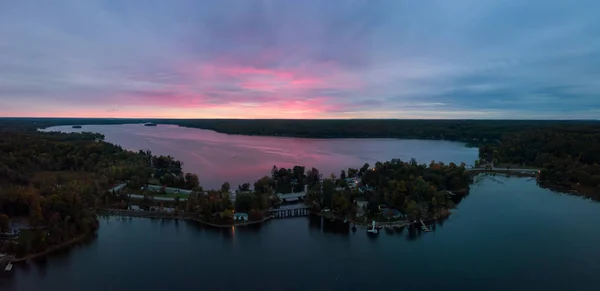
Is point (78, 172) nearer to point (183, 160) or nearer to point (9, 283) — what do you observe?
point (183, 160)

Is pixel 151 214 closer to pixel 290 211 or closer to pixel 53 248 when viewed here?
pixel 53 248

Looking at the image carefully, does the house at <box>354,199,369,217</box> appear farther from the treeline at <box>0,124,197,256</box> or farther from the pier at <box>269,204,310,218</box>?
the treeline at <box>0,124,197,256</box>

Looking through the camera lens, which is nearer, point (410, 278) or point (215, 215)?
point (410, 278)

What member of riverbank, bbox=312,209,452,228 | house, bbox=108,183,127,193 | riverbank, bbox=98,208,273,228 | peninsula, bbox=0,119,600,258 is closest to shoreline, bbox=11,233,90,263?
peninsula, bbox=0,119,600,258

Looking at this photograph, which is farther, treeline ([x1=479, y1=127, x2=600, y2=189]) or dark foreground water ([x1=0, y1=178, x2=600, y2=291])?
treeline ([x1=479, y1=127, x2=600, y2=189])

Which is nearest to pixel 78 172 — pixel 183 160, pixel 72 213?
pixel 183 160

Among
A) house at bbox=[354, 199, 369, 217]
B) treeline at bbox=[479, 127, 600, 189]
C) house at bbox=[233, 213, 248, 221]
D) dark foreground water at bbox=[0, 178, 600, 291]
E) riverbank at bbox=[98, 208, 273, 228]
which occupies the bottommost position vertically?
dark foreground water at bbox=[0, 178, 600, 291]
